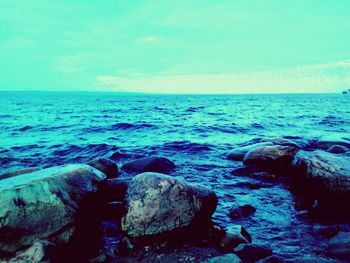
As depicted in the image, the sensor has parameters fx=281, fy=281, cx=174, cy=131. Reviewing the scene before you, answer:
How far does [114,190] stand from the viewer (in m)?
6.09

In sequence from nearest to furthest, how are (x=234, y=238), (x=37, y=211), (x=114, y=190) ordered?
(x=37, y=211) < (x=234, y=238) < (x=114, y=190)

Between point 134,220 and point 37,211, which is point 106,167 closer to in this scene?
point 134,220

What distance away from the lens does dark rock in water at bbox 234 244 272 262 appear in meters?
3.87

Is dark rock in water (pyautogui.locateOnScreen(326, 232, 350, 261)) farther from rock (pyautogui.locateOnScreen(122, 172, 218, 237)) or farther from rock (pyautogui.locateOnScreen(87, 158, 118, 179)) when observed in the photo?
rock (pyautogui.locateOnScreen(87, 158, 118, 179))

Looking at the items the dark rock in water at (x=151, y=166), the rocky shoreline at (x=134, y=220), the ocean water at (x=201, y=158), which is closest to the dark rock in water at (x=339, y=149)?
the ocean water at (x=201, y=158)

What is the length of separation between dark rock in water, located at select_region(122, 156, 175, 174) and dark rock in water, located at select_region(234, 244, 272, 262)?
438cm

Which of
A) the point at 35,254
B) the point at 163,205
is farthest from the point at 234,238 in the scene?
the point at 35,254

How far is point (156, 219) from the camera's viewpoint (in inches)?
176

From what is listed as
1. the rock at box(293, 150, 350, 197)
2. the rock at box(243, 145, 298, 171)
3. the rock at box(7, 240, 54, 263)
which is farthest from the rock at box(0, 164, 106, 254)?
the rock at box(243, 145, 298, 171)

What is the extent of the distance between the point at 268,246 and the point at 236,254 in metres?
0.66

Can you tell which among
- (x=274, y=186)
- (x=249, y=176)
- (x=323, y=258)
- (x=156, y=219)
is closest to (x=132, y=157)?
(x=249, y=176)

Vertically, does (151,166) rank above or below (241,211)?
above

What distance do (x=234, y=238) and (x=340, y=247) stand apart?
1465 millimetres

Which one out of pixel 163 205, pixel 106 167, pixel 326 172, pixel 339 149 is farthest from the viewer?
pixel 339 149
